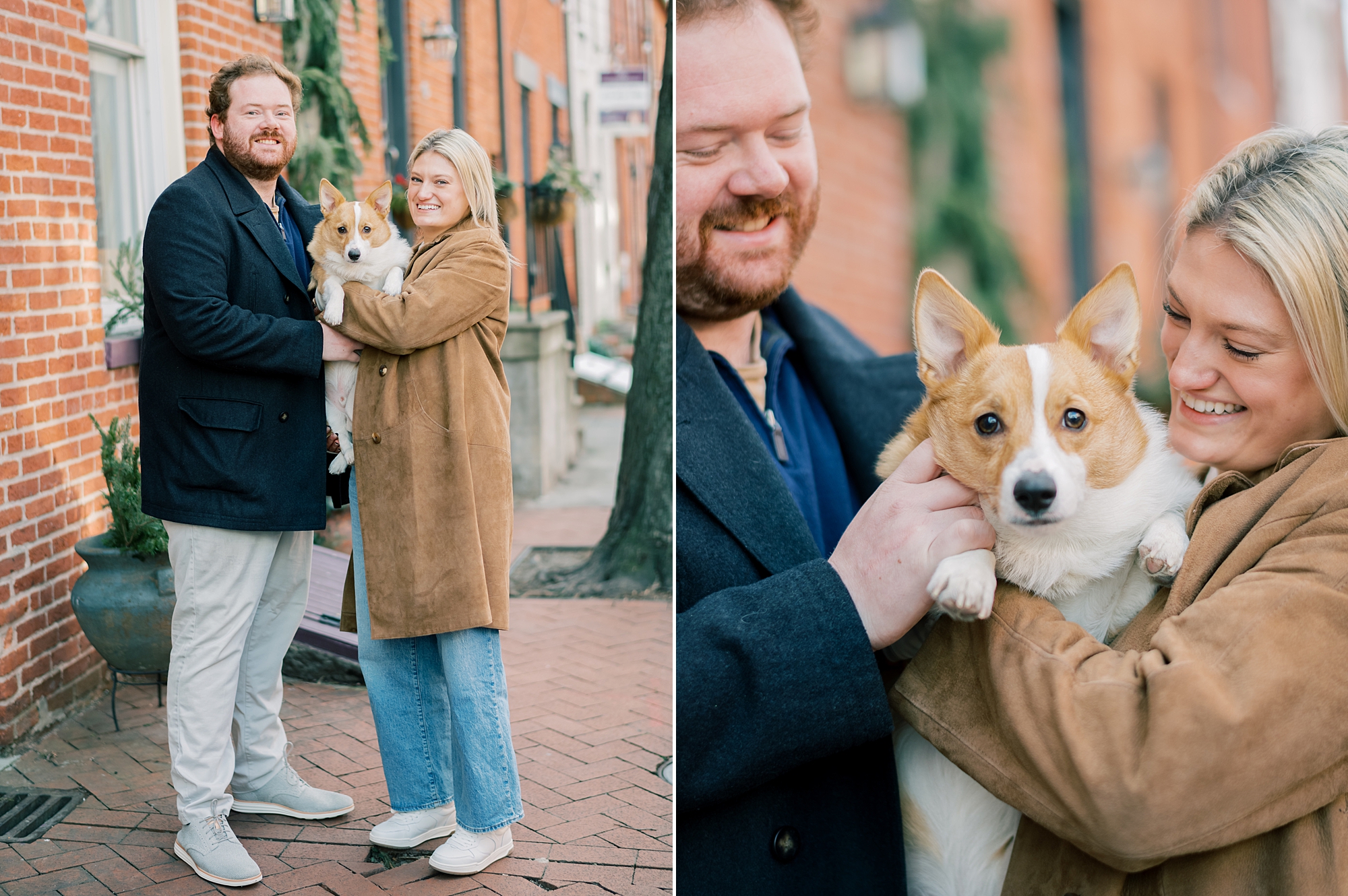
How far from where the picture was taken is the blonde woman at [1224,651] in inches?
60.0

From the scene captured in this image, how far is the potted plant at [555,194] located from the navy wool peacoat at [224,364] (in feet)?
16.8

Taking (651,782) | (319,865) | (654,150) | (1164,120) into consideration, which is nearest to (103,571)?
(319,865)

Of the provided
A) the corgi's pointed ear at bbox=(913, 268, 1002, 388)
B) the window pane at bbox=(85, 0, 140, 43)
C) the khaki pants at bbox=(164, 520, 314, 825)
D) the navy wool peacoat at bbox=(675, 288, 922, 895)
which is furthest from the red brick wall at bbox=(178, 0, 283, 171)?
the corgi's pointed ear at bbox=(913, 268, 1002, 388)

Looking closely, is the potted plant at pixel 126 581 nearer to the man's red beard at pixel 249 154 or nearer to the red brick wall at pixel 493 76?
the man's red beard at pixel 249 154

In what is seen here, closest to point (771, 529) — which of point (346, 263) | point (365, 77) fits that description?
point (346, 263)

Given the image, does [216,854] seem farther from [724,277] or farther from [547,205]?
[547,205]

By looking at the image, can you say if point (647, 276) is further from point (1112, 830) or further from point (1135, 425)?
point (1112, 830)

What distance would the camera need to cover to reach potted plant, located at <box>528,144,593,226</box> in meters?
8.20

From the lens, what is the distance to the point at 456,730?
3.34 m

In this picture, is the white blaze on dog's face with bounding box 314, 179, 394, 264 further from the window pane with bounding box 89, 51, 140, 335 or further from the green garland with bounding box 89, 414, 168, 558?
the green garland with bounding box 89, 414, 168, 558

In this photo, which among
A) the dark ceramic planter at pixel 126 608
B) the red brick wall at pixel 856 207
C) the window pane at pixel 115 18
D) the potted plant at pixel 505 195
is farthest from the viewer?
the red brick wall at pixel 856 207

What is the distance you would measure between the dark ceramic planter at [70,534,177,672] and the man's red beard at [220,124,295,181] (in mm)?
1589

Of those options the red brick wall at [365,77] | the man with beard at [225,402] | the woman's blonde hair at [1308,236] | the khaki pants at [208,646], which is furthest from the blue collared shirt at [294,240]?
the woman's blonde hair at [1308,236]

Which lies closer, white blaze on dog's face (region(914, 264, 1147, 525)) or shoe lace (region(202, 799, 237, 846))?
white blaze on dog's face (region(914, 264, 1147, 525))
